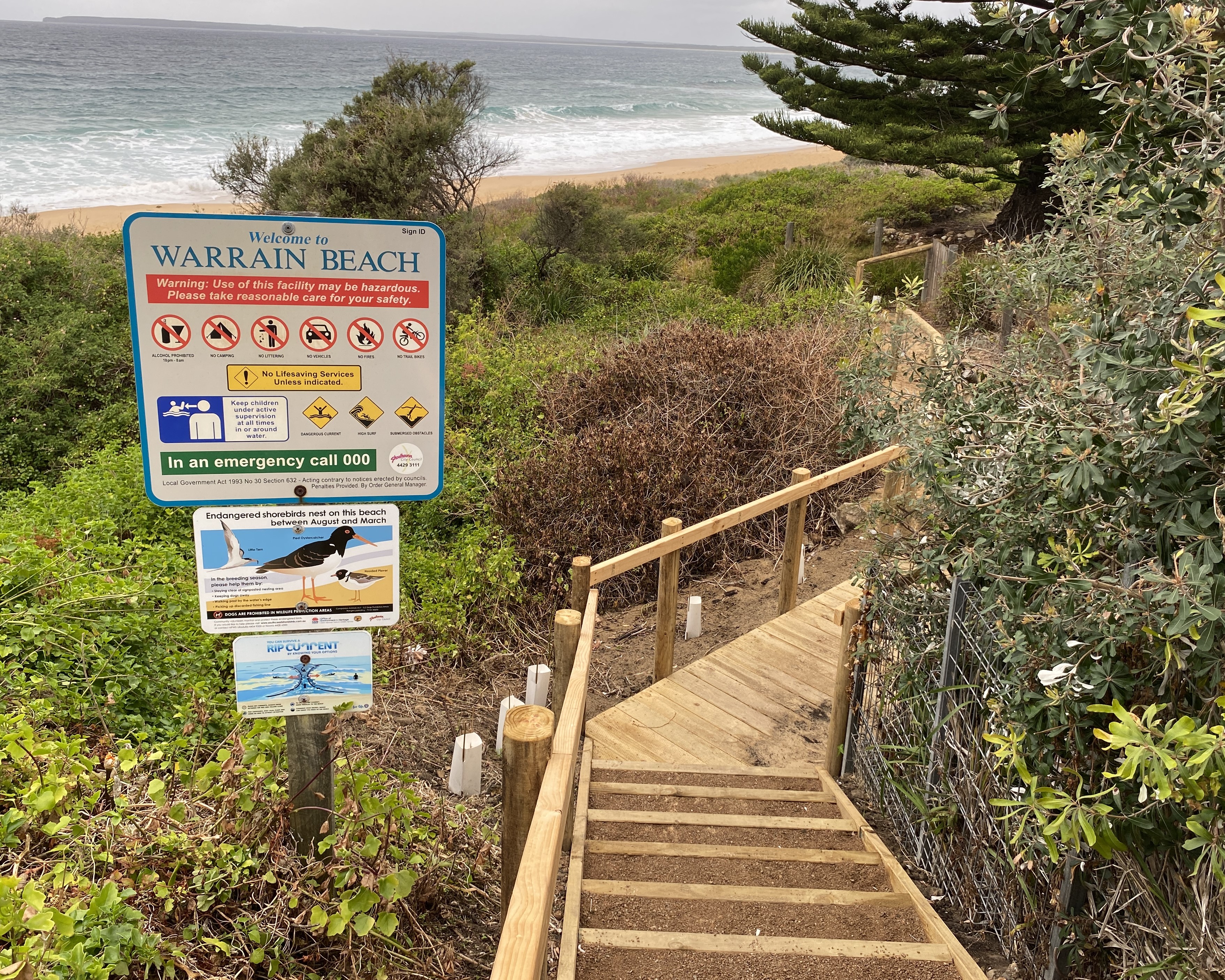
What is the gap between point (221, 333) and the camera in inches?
85.0

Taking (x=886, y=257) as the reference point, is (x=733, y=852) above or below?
below

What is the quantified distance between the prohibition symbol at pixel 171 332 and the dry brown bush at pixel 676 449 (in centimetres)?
463

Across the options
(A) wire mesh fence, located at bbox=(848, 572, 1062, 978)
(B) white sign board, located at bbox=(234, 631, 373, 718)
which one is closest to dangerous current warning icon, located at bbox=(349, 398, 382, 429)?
(B) white sign board, located at bbox=(234, 631, 373, 718)

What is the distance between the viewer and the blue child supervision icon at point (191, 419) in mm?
2168

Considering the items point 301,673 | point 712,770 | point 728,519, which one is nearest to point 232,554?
point 301,673

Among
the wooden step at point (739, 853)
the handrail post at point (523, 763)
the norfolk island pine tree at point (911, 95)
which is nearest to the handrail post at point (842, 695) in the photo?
the wooden step at point (739, 853)

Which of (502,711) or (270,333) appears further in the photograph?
(502,711)

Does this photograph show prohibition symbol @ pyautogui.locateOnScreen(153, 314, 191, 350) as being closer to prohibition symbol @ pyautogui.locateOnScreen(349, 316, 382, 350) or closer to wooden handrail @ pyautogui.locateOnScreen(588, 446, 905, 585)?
prohibition symbol @ pyautogui.locateOnScreen(349, 316, 382, 350)

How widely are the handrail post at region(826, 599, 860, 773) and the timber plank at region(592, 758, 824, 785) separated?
0.12m

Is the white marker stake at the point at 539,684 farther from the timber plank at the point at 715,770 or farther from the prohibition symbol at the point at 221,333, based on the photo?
the prohibition symbol at the point at 221,333

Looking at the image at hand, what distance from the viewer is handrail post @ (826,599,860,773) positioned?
396 centimetres

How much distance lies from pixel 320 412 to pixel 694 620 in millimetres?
4521

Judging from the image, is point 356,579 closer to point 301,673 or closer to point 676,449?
point 301,673

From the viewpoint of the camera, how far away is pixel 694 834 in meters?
3.69
